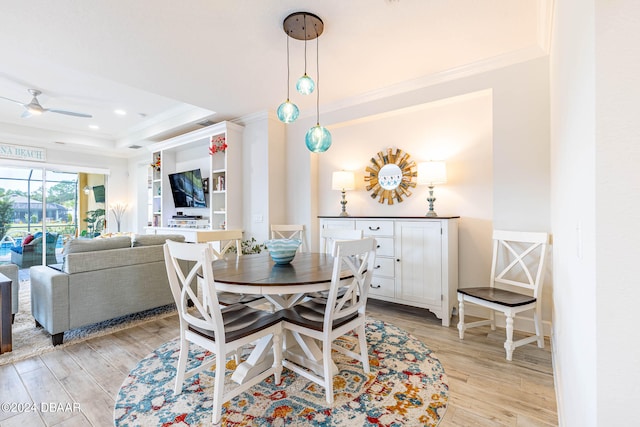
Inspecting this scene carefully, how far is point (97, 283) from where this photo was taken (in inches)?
106

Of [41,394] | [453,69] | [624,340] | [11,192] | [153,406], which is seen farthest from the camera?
[11,192]

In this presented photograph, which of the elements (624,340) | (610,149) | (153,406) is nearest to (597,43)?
(610,149)

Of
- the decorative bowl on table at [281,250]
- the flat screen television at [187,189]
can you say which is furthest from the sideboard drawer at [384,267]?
the flat screen television at [187,189]

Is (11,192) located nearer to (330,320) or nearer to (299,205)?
(299,205)

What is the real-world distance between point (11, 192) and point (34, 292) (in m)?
4.37

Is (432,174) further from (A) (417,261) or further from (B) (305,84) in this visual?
(B) (305,84)

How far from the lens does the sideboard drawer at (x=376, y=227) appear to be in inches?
129

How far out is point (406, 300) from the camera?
3.15m

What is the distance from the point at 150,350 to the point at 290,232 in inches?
94.4

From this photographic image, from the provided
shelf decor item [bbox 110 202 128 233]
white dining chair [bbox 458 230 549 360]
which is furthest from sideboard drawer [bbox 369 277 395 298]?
shelf decor item [bbox 110 202 128 233]

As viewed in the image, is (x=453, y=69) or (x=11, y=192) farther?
(x=11, y=192)

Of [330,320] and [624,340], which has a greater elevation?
[624,340]

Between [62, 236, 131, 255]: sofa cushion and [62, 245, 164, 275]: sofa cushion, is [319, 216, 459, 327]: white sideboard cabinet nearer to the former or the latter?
[62, 245, 164, 275]: sofa cushion

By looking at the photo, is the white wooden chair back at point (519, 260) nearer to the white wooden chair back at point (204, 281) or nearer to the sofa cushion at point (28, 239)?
the white wooden chair back at point (204, 281)
